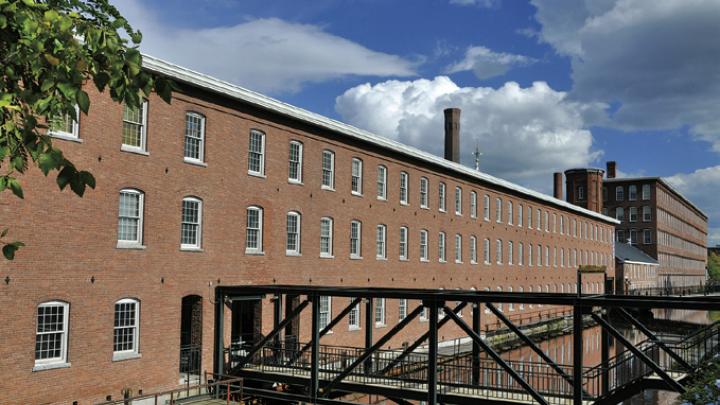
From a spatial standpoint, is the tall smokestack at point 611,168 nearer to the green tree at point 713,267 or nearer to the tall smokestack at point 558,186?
the tall smokestack at point 558,186

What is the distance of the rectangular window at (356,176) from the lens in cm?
3319

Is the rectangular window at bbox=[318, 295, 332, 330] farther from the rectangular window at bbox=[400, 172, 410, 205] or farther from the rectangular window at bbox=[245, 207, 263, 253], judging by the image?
the rectangular window at bbox=[400, 172, 410, 205]

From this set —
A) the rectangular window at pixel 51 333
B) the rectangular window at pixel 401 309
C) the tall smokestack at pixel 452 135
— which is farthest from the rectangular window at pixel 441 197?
the rectangular window at pixel 51 333

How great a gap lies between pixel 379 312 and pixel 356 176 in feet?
23.6

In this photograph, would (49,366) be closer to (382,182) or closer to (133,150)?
(133,150)

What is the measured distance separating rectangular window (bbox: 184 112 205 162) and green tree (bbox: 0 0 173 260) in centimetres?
1739

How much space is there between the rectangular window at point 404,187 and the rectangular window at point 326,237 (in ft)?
25.3

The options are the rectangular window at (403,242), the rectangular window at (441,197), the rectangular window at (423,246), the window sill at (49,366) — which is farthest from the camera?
the rectangular window at (441,197)

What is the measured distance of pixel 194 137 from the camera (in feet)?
78.1

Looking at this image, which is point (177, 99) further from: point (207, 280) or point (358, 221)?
point (358, 221)

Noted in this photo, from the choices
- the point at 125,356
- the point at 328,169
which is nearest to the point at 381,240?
the point at 328,169

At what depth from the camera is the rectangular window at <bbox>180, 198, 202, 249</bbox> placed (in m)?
23.3

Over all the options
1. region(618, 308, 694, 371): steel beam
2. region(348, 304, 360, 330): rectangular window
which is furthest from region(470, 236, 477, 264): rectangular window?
region(618, 308, 694, 371): steel beam

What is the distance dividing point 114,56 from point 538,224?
56388 millimetres
